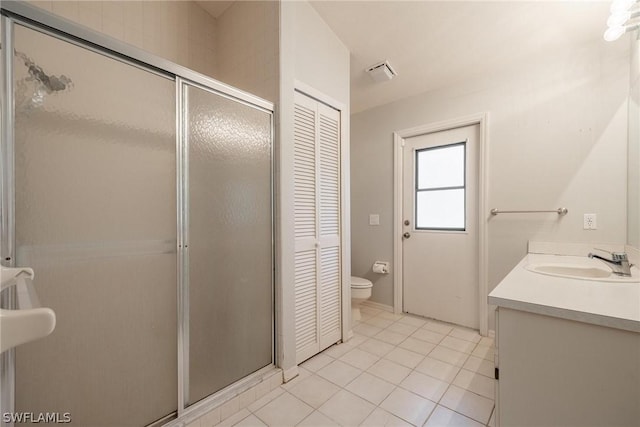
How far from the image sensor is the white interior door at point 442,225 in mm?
2480

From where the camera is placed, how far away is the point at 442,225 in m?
2.67

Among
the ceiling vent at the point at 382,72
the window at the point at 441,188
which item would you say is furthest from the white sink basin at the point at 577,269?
the ceiling vent at the point at 382,72

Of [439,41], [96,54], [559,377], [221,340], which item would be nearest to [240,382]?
[221,340]

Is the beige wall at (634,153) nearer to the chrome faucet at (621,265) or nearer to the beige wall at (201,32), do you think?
the chrome faucet at (621,265)

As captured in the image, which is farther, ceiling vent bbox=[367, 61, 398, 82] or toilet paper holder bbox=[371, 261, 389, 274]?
toilet paper holder bbox=[371, 261, 389, 274]

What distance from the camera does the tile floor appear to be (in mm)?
1378

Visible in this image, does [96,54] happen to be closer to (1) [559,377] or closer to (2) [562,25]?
(1) [559,377]

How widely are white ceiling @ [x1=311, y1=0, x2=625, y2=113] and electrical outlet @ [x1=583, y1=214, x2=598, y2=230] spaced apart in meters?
1.29

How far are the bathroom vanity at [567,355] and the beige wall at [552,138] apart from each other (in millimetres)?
1179

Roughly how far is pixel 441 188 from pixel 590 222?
1103 mm

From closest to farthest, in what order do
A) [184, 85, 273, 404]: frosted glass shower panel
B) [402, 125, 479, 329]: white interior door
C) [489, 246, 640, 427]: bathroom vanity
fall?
[489, 246, 640, 427]: bathroom vanity → [184, 85, 273, 404]: frosted glass shower panel → [402, 125, 479, 329]: white interior door

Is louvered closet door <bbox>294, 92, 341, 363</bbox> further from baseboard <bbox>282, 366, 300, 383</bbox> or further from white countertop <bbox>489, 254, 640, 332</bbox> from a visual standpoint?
white countertop <bbox>489, 254, 640, 332</bbox>

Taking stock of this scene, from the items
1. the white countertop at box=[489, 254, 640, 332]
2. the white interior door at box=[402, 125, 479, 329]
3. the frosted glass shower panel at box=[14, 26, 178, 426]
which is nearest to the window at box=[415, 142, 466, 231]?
the white interior door at box=[402, 125, 479, 329]

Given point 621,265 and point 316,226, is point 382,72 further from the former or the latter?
point 621,265
